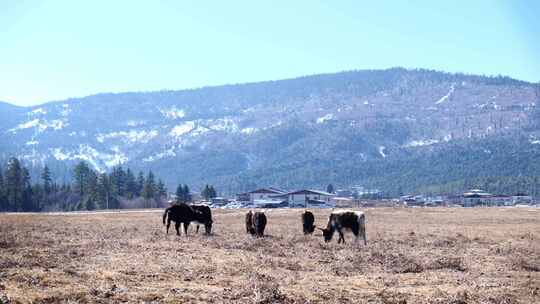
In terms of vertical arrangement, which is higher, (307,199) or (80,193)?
(80,193)

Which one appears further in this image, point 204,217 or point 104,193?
point 104,193

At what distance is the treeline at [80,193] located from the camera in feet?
401

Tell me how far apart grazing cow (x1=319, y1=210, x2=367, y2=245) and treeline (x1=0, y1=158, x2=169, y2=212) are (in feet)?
330

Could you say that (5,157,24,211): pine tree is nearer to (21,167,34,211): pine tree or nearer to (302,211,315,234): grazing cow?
(21,167,34,211): pine tree

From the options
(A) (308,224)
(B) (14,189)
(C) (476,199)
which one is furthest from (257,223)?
(C) (476,199)

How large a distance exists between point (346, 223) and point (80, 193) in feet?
408

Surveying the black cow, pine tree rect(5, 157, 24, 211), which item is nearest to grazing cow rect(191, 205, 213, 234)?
the black cow

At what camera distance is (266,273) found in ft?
66.2

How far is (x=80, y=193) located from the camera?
148250mm

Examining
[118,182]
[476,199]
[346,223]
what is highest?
[118,182]

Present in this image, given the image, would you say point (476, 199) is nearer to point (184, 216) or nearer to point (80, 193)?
point (80, 193)

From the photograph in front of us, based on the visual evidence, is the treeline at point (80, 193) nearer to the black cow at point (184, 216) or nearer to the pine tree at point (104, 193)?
the pine tree at point (104, 193)

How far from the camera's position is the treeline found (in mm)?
122375

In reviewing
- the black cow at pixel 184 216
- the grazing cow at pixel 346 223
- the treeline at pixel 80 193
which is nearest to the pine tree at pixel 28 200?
A: the treeline at pixel 80 193
